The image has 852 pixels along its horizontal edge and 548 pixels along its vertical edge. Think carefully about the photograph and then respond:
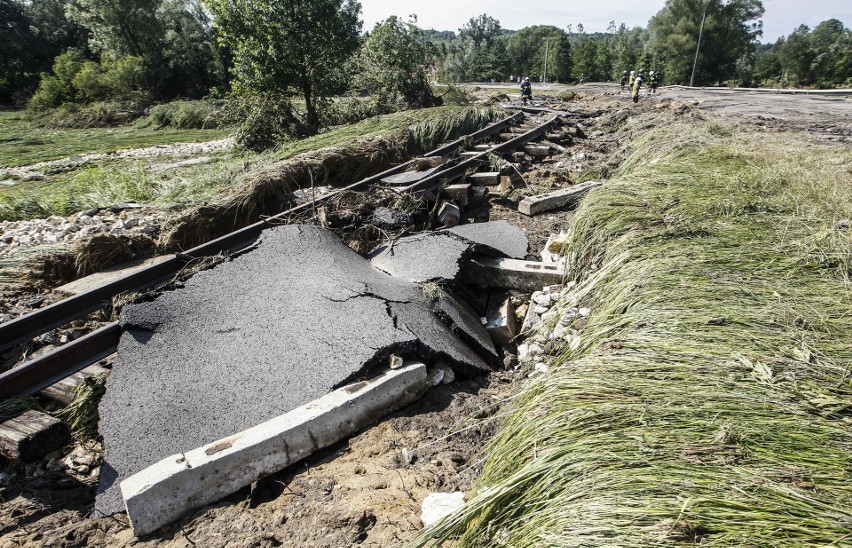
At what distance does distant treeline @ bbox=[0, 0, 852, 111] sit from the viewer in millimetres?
13461

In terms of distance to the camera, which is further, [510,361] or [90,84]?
[90,84]

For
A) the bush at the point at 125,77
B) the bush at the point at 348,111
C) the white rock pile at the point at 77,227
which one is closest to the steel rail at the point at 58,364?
the white rock pile at the point at 77,227

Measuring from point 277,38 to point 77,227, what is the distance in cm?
952

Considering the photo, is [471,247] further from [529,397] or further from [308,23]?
[308,23]

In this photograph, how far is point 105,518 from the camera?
2510 millimetres

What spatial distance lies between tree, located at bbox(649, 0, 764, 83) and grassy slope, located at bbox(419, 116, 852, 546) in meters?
56.3

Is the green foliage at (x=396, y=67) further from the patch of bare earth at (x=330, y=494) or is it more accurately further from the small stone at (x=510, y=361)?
the patch of bare earth at (x=330, y=494)

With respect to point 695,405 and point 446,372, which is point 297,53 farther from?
point 695,405

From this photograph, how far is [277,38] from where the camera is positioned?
1322 centimetres

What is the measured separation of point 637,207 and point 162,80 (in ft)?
142

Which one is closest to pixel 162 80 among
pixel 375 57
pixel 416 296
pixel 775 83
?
pixel 375 57

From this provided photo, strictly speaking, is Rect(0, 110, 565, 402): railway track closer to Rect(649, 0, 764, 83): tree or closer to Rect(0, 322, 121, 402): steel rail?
Rect(0, 322, 121, 402): steel rail

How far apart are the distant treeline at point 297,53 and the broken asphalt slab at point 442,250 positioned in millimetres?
10595

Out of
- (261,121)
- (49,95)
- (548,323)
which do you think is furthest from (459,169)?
(49,95)
